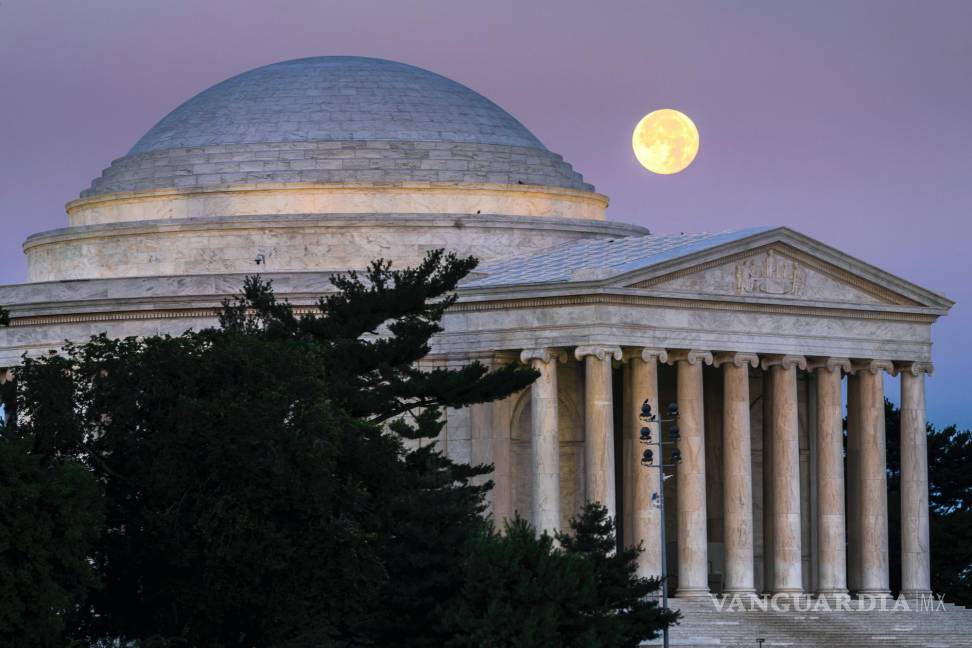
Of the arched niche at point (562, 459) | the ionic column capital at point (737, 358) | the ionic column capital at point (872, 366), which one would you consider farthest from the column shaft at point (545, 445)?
the ionic column capital at point (872, 366)

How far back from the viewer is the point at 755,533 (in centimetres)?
11525

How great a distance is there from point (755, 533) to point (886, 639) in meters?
12.7

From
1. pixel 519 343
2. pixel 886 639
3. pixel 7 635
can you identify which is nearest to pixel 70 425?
pixel 7 635

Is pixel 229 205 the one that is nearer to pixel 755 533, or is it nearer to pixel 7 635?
pixel 755 533

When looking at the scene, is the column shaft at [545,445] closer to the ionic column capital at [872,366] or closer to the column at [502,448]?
the column at [502,448]

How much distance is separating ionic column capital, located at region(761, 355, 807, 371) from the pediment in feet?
7.19

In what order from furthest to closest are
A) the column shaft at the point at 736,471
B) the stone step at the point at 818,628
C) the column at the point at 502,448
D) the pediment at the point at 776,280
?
1. the column shaft at the point at 736,471
2. the column at the point at 502,448
3. the pediment at the point at 776,280
4. the stone step at the point at 818,628

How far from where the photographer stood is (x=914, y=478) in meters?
114

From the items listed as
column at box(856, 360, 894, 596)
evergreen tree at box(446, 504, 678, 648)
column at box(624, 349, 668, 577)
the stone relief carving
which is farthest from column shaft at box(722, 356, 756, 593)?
evergreen tree at box(446, 504, 678, 648)

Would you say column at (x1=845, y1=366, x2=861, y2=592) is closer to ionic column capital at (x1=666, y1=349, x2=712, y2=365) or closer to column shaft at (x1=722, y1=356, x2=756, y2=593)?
column shaft at (x1=722, y1=356, x2=756, y2=593)

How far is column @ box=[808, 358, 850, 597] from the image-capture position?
11081cm

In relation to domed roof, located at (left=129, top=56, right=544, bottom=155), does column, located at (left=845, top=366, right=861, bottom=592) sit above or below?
below

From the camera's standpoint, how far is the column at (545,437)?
104250 millimetres

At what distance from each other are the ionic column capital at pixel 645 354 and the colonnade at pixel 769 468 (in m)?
0.05
